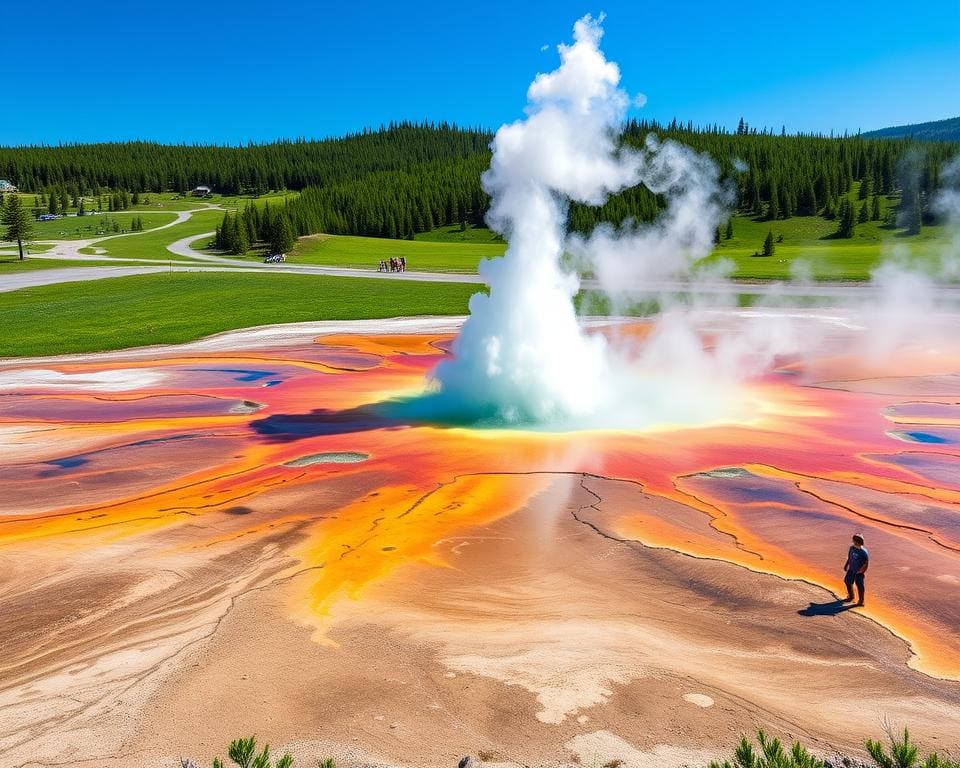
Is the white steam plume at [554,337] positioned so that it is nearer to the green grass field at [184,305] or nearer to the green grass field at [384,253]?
the green grass field at [184,305]

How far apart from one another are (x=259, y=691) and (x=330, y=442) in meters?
13.5

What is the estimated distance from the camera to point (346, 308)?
183ft

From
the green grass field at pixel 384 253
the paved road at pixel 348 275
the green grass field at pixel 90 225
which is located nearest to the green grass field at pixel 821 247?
the paved road at pixel 348 275

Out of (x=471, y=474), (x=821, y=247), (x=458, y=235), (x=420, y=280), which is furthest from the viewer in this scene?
(x=458, y=235)

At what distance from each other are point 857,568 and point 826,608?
906 millimetres

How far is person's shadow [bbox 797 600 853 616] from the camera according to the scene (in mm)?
12594

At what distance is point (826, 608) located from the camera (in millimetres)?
12766

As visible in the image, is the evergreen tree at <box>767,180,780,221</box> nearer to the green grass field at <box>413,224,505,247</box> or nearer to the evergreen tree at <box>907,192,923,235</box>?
the evergreen tree at <box>907,192,923,235</box>

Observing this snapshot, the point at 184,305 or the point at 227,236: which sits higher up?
the point at 227,236

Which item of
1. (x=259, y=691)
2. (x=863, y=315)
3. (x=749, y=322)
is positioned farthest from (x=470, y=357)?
(x=863, y=315)

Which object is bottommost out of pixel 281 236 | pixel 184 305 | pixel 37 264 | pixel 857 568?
pixel 857 568

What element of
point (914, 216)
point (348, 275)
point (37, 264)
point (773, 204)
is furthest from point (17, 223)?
point (914, 216)

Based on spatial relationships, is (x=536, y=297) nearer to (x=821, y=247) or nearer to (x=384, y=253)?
(x=384, y=253)

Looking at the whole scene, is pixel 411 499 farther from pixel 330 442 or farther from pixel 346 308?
pixel 346 308
